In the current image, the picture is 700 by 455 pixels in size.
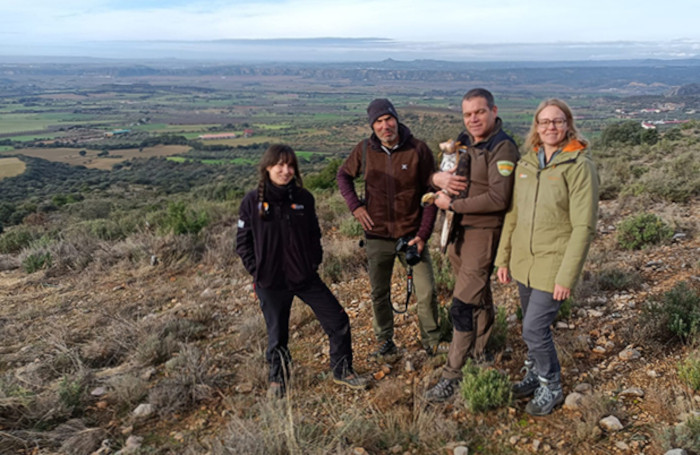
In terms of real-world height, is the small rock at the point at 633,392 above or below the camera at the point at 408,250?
below

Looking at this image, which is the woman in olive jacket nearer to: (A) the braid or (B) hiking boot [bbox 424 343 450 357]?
(B) hiking boot [bbox 424 343 450 357]

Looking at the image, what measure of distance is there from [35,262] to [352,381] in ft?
18.9

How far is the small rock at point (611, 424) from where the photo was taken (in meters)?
2.40

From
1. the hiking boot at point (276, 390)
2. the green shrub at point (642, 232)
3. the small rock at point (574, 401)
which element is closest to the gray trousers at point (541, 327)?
the small rock at point (574, 401)

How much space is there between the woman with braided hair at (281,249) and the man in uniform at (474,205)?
0.78m

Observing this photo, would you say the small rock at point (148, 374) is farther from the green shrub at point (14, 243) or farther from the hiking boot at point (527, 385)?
the green shrub at point (14, 243)

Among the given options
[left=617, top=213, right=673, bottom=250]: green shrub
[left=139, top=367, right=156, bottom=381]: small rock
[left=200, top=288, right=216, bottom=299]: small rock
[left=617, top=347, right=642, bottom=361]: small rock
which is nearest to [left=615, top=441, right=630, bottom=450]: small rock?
[left=617, top=347, right=642, bottom=361]: small rock

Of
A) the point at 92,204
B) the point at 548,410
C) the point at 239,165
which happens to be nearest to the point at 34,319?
the point at 548,410

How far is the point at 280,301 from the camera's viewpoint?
303 centimetres

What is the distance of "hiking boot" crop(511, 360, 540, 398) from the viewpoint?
9.20ft

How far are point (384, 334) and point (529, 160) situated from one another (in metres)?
1.83

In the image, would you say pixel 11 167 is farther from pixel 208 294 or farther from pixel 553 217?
pixel 553 217

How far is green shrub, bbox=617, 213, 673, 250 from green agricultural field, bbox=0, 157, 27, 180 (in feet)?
157

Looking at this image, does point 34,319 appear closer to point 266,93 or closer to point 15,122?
point 15,122
